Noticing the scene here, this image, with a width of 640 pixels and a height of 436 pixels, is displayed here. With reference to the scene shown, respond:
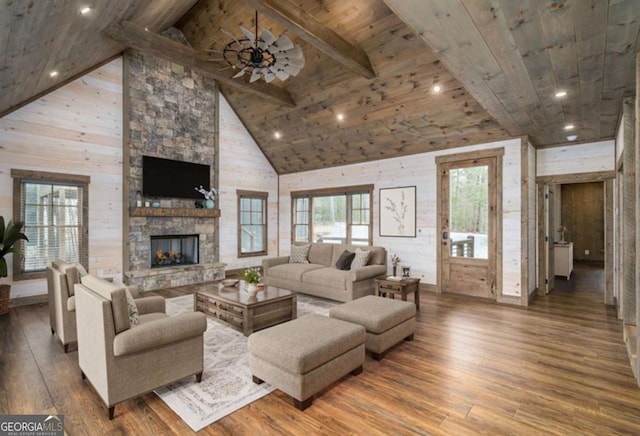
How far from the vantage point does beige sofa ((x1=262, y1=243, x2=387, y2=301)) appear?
511cm

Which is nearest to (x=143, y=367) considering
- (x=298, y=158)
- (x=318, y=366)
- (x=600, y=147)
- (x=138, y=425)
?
(x=138, y=425)

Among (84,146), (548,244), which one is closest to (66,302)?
(84,146)

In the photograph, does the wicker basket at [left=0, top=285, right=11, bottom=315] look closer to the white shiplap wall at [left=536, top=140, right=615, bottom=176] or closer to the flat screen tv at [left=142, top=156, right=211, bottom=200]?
the flat screen tv at [left=142, top=156, right=211, bottom=200]

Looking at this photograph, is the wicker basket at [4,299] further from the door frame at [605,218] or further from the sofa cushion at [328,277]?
the door frame at [605,218]

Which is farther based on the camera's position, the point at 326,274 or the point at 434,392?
the point at 326,274

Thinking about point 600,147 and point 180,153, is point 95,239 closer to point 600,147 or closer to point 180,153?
point 180,153

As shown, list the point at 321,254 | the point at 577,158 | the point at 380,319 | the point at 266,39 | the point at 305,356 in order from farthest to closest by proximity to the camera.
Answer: the point at 321,254, the point at 577,158, the point at 266,39, the point at 380,319, the point at 305,356

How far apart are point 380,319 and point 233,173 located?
238 inches

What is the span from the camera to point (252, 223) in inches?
341

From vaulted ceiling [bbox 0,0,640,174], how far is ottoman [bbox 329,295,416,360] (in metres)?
2.55

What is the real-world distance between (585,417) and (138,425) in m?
3.16

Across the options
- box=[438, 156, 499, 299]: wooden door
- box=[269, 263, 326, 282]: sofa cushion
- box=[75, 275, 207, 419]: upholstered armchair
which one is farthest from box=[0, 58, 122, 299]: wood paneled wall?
box=[438, 156, 499, 299]: wooden door

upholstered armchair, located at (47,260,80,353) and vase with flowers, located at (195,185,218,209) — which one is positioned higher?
vase with flowers, located at (195,185,218,209)

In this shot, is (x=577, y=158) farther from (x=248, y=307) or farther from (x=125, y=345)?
(x=125, y=345)
